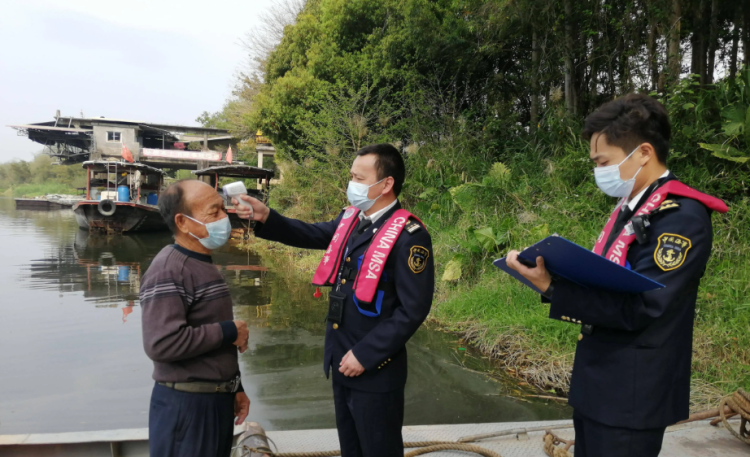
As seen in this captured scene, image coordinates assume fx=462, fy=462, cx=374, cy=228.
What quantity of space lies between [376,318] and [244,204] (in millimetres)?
790

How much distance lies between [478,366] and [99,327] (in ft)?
15.3

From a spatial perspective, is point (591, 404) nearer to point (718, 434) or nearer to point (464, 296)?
point (718, 434)

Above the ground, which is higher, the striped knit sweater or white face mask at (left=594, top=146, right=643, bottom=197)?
white face mask at (left=594, top=146, right=643, bottom=197)

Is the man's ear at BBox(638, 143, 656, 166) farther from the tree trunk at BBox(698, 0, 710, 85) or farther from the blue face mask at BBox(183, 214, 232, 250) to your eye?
the tree trunk at BBox(698, 0, 710, 85)

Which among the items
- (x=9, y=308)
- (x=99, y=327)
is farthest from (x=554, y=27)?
(x=9, y=308)

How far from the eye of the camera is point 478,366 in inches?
180

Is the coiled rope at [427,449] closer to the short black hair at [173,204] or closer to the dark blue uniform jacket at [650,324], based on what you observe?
the dark blue uniform jacket at [650,324]

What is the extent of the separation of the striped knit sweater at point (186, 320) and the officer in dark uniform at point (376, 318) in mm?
427

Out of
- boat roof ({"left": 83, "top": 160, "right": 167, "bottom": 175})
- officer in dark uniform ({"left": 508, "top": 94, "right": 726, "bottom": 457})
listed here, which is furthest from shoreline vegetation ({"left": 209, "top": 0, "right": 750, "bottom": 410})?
boat roof ({"left": 83, "top": 160, "right": 167, "bottom": 175})

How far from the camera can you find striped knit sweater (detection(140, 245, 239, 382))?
62.2 inches

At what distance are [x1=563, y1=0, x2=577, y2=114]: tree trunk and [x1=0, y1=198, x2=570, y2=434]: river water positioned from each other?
184 inches

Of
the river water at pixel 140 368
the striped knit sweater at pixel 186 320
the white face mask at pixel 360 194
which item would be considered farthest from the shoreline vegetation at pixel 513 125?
the striped knit sweater at pixel 186 320

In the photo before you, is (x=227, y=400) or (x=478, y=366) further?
(x=478, y=366)

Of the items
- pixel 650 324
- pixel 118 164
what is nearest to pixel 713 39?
pixel 650 324
